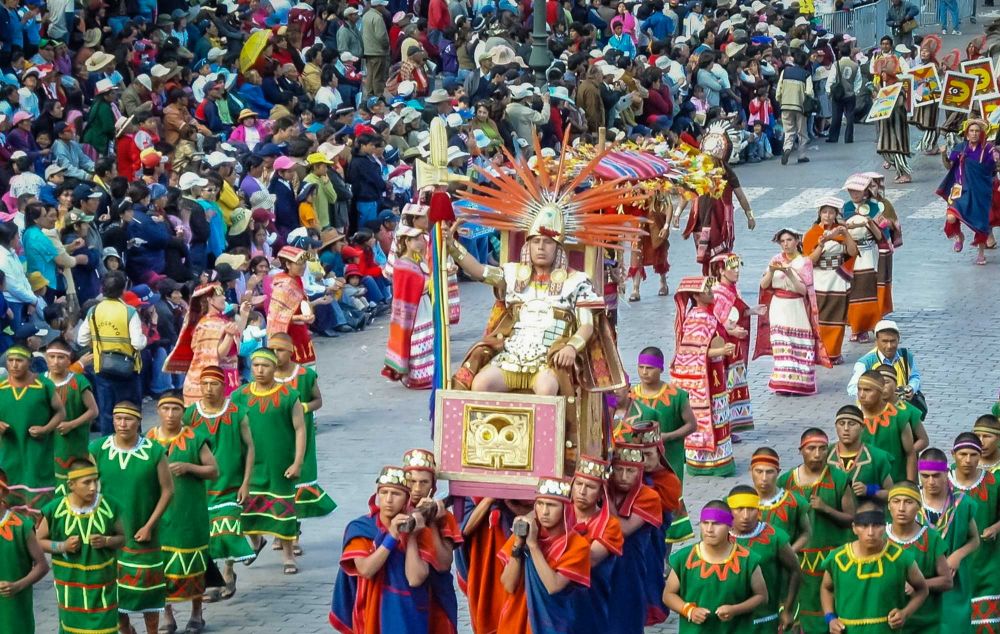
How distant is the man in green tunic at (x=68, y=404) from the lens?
15.0 m

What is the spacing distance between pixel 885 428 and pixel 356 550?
4.11 metres

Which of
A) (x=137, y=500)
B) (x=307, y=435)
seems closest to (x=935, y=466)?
(x=307, y=435)

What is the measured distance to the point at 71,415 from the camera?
15.1 m

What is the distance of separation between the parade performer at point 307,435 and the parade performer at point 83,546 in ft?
8.58

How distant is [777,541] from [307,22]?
20153 mm

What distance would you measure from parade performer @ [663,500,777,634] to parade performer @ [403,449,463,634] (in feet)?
4.02

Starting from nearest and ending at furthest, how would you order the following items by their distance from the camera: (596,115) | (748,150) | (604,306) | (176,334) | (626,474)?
(626,474) < (604,306) < (176,334) < (596,115) < (748,150)

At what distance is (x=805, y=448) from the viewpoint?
12648mm

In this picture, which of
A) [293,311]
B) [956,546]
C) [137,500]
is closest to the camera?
[956,546]

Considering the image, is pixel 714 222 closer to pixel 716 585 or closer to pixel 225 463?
pixel 225 463

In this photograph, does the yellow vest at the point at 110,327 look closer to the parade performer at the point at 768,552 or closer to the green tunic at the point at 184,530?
the green tunic at the point at 184,530

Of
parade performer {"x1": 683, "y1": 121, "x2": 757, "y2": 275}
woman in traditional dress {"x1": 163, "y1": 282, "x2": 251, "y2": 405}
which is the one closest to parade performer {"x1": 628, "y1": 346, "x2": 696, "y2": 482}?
woman in traditional dress {"x1": 163, "y1": 282, "x2": 251, "y2": 405}

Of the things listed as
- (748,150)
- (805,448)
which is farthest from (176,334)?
(748,150)

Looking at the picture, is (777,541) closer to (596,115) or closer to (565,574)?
(565,574)
